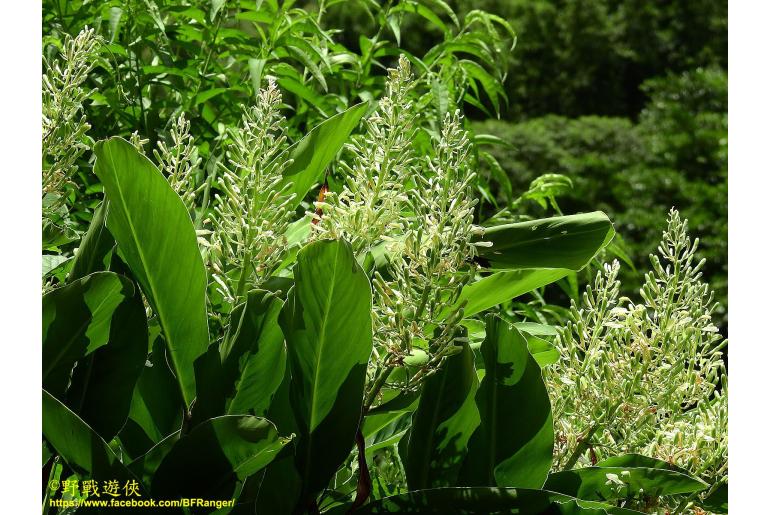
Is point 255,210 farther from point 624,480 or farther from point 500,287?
point 624,480

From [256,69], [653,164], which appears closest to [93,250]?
[256,69]

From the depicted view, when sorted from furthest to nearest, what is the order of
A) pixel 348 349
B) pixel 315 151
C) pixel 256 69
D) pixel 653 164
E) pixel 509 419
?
pixel 653 164 → pixel 256 69 → pixel 315 151 → pixel 509 419 → pixel 348 349

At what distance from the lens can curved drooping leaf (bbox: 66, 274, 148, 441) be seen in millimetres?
847

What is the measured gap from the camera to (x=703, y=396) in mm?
900

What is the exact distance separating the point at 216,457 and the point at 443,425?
0.23 metres

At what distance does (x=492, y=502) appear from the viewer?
0.77 meters

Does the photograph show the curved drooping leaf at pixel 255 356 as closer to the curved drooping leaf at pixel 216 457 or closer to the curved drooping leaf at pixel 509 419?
the curved drooping leaf at pixel 216 457

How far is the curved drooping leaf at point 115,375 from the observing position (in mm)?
847

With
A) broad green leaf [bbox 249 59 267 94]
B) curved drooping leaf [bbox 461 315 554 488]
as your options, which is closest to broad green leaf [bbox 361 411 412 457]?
curved drooping leaf [bbox 461 315 554 488]

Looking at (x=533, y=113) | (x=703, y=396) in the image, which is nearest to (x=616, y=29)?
(x=533, y=113)

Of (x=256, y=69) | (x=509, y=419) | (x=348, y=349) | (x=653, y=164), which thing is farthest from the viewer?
(x=653, y=164)

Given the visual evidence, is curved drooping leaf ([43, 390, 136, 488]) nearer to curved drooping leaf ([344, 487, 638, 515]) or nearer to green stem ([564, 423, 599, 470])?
curved drooping leaf ([344, 487, 638, 515])

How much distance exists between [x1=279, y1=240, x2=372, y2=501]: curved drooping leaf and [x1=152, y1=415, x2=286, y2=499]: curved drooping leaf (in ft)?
0.17

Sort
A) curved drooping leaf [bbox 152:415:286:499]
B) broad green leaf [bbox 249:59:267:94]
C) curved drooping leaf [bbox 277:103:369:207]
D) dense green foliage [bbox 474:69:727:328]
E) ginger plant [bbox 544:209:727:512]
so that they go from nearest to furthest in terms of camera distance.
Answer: curved drooping leaf [bbox 152:415:286:499]
ginger plant [bbox 544:209:727:512]
curved drooping leaf [bbox 277:103:369:207]
broad green leaf [bbox 249:59:267:94]
dense green foliage [bbox 474:69:727:328]
